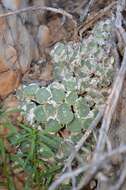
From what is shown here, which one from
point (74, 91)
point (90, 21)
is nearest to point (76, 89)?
point (74, 91)

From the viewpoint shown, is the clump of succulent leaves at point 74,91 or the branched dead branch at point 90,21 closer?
the clump of succulent leaves at point 74,91

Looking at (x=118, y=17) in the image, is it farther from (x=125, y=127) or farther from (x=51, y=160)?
(x=51, y=160)

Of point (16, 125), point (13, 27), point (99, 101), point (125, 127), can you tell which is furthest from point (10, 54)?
point (125, 127)

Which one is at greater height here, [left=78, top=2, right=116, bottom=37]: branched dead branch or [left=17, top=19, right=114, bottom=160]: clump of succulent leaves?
[left=78, top=2, right=116, bottom=37]: branched dead branch

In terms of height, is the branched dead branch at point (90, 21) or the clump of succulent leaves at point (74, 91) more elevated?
the branched dead branch at point (90, 21)

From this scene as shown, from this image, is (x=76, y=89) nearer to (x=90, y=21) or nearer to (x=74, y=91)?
(x=74, y=91)

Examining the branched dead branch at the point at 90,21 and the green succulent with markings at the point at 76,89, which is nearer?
the green succulent with markings at the point at 76,89

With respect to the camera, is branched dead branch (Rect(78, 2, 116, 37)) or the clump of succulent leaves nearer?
the clump of succulent leaves

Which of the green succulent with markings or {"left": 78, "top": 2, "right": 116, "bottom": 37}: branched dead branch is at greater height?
{"left": 78, "top": 2, "right": 116, "bottom": 37}: branched dead branch
